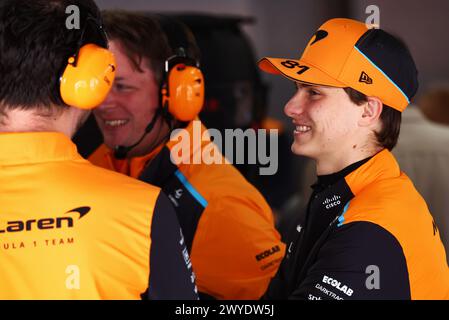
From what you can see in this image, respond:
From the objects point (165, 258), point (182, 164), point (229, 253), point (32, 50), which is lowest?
point (229, 253)

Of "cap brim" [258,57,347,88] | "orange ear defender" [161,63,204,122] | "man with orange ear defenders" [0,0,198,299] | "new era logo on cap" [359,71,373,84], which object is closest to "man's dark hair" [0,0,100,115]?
"man with orange ear defenders" [0,0,198,299]

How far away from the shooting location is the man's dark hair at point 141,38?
2416mm

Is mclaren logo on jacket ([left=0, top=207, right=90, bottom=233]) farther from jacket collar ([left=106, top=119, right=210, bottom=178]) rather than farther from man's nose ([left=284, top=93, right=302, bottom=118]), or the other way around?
jacket collar ([left=106, top=119, right=210, bottom=178])

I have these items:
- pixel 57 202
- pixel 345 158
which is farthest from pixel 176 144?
pixel 57 202

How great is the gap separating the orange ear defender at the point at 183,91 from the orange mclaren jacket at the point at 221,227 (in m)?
0.13

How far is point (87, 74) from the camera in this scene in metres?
1.55

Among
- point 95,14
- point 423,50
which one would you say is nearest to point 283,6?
point 423,50

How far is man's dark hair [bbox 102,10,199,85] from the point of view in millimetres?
2416

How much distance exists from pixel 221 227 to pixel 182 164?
28 centimetres

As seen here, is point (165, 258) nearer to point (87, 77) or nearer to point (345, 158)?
point (87, 77)

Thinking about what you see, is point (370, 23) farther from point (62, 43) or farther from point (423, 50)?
point (423, 50)

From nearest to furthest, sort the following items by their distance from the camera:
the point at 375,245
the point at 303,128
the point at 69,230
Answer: the point at 69,230
the point at 375,245
the point at 303,128

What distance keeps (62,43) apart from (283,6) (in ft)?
20.0

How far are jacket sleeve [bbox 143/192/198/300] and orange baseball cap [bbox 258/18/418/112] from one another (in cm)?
60
